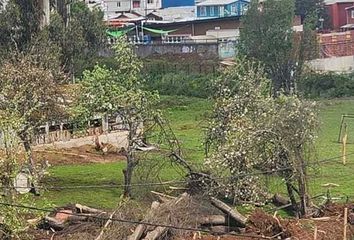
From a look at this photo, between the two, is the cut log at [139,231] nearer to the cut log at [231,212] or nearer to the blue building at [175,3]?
the cut log at [231,212]

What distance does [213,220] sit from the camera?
1941 centimetres

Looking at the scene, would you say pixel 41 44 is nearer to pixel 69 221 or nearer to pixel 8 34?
pixel 8 34

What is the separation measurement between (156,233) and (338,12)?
226ft

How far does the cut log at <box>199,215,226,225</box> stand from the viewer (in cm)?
1923

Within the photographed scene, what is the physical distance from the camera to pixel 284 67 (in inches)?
1993

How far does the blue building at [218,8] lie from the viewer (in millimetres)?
86312

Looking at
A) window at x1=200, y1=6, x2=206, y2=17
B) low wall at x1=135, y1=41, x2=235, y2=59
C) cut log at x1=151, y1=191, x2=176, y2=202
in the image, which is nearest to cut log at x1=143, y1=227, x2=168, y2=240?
cut log at x1=151, y1=191, x2=176, y2=202

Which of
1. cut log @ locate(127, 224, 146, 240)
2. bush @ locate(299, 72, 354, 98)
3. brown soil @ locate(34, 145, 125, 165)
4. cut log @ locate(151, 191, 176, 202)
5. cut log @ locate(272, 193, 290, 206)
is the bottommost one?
cut log @ locate(272, 193, 290, 206)

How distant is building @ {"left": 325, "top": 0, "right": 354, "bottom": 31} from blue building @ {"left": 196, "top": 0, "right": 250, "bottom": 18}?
28.1 ft

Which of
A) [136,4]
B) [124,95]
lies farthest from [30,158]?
[136,4]

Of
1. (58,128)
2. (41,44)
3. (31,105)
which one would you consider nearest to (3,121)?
(31,105)

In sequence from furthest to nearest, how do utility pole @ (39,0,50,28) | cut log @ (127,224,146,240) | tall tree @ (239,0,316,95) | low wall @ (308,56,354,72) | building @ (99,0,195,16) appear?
1. building @ (99,0,195,16)
2. low wall @ (308,56,354,72)
3. tall tree @ (239,0,316,95)
4. utility pole @ (39,0,50,28)
5. cut log @ (127,224,146,240)

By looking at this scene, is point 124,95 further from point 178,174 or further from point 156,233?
point 156,233

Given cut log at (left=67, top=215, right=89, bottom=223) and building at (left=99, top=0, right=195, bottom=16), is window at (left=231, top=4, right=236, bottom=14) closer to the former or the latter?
building at (left=99, top=0, right=195, bottom=16)
